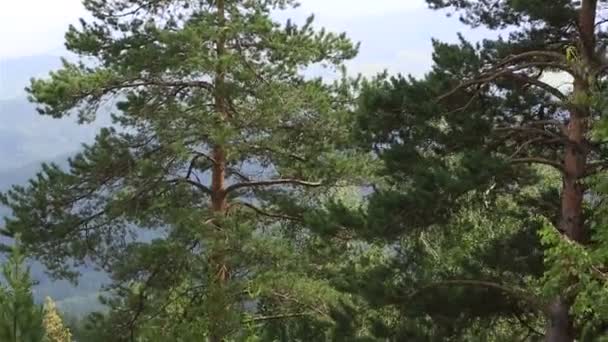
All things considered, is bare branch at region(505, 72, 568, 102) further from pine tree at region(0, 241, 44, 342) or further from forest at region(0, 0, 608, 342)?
pine tree at region(0, 241, 44, 342)

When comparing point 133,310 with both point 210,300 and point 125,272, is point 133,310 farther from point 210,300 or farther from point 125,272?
point 210,300

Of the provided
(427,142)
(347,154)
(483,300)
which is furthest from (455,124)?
(347,154)

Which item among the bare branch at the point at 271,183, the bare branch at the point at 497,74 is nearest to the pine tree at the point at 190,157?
the bare branch at the point at 271,183

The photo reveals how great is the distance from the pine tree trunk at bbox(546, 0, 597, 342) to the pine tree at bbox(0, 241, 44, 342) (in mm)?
5868

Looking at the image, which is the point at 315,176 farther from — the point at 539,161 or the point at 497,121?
the point at 539,161

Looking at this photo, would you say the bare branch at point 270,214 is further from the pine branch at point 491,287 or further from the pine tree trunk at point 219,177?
the pine branch at point 491,287

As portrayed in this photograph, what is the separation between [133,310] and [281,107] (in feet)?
15.1

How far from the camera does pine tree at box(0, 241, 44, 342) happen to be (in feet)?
14.3

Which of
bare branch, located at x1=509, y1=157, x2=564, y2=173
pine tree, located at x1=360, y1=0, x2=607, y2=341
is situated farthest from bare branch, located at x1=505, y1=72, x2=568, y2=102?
bare branch, located at x1=509, y1=157, x2=564, y2=173

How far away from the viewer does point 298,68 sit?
1354 cm

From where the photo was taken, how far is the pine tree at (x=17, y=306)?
436 cm

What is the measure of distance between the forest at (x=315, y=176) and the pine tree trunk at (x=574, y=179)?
2 cm

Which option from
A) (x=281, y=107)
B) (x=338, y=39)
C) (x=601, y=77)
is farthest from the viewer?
(x=338, y=39)

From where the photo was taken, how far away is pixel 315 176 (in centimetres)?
1405
